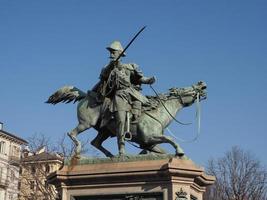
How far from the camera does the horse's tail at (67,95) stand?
14.1 metres

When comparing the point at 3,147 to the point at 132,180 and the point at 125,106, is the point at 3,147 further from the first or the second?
the point at 132,180

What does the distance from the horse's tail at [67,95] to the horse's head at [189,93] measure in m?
2.44

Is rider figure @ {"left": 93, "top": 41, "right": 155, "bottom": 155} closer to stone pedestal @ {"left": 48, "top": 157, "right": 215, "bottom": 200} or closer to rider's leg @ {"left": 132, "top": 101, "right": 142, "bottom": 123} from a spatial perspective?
rider's leg @ {"left": 132, "top": 101, "right": 142, "bottom": 123}

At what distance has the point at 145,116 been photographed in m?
13.2

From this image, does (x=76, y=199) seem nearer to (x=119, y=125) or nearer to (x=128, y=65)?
(x=119, y=125)

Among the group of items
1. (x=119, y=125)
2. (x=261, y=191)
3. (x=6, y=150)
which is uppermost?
(x=6, y=150)

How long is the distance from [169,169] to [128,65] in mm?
3334

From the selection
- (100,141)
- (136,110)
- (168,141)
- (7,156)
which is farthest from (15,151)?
(168,141)

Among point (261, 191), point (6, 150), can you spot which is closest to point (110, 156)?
point (261, 191)

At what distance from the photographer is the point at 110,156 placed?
43.7 ft

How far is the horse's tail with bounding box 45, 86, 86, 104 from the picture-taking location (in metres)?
14.1

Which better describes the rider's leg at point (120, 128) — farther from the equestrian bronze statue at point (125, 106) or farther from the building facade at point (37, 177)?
the building facade at point (37, 177)

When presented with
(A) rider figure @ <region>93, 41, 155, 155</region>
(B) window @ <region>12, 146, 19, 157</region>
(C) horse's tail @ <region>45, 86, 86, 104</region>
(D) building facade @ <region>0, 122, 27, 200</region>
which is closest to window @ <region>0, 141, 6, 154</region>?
(D) building facade @ <region>0, 122, 27, 200</region>

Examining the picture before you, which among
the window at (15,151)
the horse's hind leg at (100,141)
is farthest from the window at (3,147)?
the horse's hind leg at (100,141)
